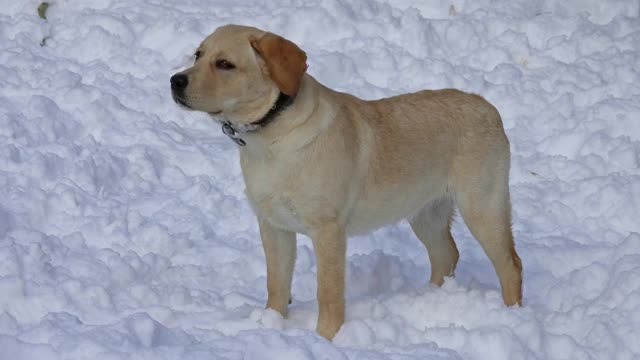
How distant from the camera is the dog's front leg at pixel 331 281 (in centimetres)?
499

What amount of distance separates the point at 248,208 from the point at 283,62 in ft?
7.54

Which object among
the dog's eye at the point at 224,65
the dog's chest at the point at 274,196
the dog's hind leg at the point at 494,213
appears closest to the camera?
the dog's eye at the point at 224,65

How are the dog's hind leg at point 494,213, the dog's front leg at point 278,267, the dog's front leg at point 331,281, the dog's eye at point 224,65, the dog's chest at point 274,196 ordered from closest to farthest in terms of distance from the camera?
1. the dog's eye at point 224,65
2. the dog's chest at point 274,196
3. the dog's front leg at point 331,281
4. the dog's front leg at point 278,267
5. the dog's hind leg at point 494,213

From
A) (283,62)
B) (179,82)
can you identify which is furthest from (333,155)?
(179,82)

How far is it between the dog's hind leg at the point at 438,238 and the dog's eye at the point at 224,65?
5.34ft

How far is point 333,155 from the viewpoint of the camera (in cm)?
494

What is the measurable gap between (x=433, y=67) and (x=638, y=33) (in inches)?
82.4

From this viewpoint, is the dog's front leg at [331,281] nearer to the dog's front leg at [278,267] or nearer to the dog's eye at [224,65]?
the dog's front leg at [278,267]

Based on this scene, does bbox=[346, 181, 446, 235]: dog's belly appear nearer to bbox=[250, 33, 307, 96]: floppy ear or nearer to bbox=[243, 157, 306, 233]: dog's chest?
bbox=[243, 157, 306, 233]: dog's chest

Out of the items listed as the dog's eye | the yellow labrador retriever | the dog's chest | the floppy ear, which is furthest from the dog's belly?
the dog's eye

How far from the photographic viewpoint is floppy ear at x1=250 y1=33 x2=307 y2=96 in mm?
4684

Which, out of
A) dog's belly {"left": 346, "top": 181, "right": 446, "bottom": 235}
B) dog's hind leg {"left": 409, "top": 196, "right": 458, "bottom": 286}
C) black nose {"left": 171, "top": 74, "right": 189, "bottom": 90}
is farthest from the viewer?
dog's hind leg {"left": 409, "top": 196, "right": 458, "bottom": 286}

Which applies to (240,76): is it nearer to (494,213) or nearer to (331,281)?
(331,281)

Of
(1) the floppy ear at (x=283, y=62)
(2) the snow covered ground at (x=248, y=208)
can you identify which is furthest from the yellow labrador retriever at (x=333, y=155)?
(2) the snow covered ground at (x=248, y=208)
